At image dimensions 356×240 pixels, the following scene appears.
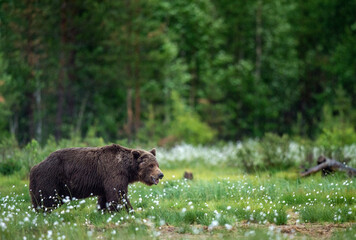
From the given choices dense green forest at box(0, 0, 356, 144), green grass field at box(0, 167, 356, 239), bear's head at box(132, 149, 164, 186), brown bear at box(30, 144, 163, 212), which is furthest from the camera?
dense green forest at box(0, 0, 356, 144)

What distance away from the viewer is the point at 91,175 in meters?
9.21

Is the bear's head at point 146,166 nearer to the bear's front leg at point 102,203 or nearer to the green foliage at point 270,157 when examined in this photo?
the bear's front leg at point 102,203

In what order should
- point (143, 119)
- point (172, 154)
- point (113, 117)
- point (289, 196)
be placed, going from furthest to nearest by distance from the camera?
point (143, 119), point (113, 117), point (172, 154), point (289, 196)

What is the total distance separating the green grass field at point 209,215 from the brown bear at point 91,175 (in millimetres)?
284

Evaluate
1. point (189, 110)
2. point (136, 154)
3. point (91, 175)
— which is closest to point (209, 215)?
point (136, 154)

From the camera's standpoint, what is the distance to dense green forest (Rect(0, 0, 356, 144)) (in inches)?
1109

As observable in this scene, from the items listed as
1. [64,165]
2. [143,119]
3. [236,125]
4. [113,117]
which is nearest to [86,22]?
[113,117]

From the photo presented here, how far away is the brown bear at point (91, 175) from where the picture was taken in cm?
890

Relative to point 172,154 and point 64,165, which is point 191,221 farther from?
point 172,154

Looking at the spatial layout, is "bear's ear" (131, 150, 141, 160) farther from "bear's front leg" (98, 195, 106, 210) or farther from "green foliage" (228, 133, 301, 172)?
"green foliage" (228, 133, 301, 172)

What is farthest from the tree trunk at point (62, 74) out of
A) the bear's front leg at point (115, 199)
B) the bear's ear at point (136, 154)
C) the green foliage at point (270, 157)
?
the bear's front leg at point (115, 199)

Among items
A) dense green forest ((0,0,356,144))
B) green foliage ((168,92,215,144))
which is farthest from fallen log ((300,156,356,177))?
green foliage ((168,92,215,144))

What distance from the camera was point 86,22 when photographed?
1152 inches

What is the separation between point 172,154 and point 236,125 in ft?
68.2
